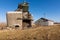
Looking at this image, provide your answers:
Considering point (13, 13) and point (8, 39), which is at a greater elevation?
point (13, 13)

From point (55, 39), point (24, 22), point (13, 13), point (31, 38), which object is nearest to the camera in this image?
point (55, 39)

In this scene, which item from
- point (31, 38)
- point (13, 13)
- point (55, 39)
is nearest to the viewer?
point (55, 39)

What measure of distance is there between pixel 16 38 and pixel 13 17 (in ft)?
48.2

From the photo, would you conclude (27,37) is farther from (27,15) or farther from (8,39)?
(27,15)

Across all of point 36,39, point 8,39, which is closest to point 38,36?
point 36,39

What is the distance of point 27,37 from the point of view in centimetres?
1379

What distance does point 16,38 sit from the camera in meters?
14.1

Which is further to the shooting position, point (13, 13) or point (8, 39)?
point (13, 13)

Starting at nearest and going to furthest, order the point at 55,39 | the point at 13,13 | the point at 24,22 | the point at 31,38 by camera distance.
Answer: the point at 55,39, the point at 31,38, the point at 13,13, the point at 24,22

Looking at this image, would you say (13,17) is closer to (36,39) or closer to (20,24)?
(20,24)

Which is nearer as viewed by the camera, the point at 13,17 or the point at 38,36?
the point at 38,36

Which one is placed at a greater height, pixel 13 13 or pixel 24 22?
pixel 13 13

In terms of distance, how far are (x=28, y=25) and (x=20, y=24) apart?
3421mm

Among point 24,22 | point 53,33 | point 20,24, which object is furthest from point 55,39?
point 24,22
